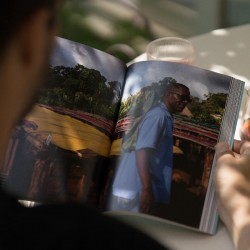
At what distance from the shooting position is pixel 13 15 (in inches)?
10.4

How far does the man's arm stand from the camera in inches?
23.5

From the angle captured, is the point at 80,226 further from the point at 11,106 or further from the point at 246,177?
the point at 246,177

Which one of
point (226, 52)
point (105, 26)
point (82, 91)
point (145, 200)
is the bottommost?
point (145, 200)

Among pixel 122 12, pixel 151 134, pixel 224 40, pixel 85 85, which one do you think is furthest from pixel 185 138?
pixel 122 12

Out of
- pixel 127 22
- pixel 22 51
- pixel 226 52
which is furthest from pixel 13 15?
pixel 127 22

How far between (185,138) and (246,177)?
0.28 ft

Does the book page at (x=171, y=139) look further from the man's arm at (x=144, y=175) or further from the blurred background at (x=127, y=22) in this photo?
the blurred background at (x=127, y=22)

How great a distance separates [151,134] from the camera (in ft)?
2.09

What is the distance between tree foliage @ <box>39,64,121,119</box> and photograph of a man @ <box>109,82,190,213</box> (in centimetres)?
6

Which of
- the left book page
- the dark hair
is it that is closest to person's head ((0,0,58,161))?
the dark hair

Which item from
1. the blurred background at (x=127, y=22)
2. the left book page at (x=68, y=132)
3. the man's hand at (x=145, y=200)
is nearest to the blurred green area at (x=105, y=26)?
the blurred background at (x=127, y=22)

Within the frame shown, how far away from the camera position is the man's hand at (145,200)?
23.5 inches

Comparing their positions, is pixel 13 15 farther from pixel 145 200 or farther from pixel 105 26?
pixel 105 26

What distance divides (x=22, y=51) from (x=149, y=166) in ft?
1.16
